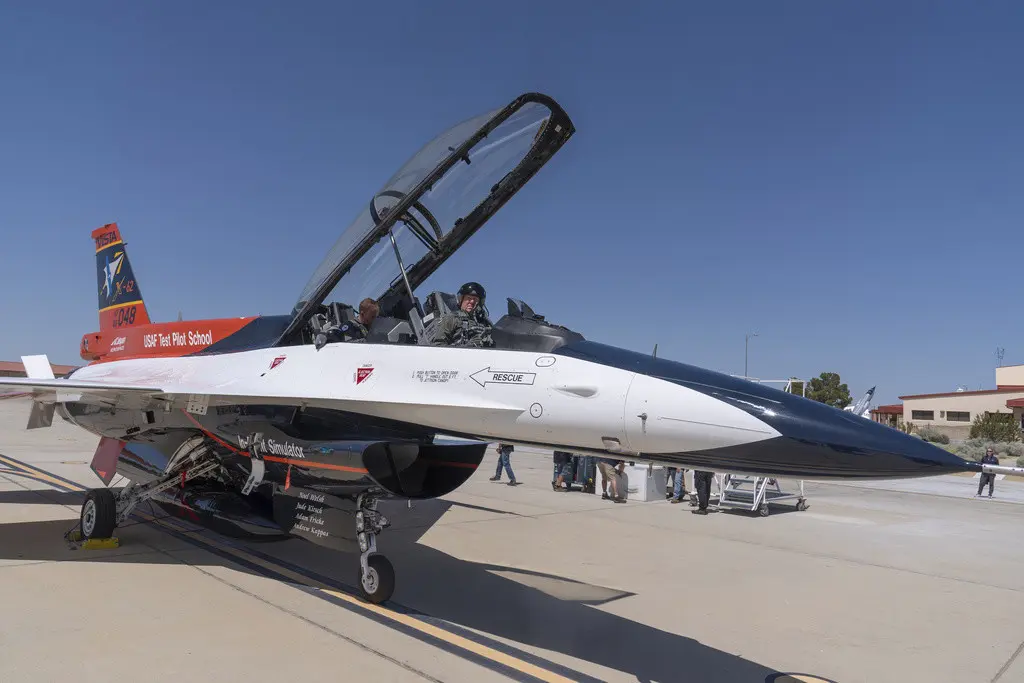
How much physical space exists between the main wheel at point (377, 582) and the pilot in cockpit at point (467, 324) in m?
1.79

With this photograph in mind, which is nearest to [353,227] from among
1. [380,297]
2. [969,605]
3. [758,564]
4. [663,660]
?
[380,297]

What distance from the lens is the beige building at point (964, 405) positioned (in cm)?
4141

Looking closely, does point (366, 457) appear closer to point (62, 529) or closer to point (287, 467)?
point (287, 467)

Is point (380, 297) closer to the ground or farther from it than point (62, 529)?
farther from it

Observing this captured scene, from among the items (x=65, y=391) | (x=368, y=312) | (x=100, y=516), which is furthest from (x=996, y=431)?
(x=65, y=391)

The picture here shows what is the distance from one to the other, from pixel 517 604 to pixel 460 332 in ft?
7.52

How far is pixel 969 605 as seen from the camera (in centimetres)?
603

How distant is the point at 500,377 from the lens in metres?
4.49

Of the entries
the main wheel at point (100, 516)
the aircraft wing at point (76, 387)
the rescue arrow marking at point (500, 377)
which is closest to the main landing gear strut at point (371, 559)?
the rescue arrow marking at point (500, 377)

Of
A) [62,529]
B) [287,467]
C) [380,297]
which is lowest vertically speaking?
[62,529]

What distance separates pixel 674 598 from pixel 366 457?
295 cm

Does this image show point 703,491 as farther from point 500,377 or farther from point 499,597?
point 500,377

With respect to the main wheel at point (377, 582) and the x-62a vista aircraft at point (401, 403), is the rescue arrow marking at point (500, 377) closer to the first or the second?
the x-62a vista aircraft at point (401, 403)

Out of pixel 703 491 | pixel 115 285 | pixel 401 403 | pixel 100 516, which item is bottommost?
pixel 100 516
